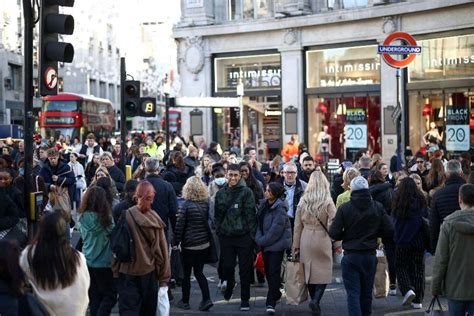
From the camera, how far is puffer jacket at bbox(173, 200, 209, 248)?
35.9ft

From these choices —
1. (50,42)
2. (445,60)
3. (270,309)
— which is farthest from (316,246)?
(445,60)

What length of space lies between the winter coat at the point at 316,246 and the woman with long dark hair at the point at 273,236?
336 mm

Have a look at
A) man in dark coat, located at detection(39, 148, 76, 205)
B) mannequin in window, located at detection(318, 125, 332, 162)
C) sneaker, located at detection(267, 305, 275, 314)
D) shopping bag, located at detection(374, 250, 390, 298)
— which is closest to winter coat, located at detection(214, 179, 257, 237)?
sneaker, located at detection(267, 305, 275, 314)

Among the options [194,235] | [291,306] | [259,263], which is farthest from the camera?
[259,263]

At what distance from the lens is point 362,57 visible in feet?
96.1

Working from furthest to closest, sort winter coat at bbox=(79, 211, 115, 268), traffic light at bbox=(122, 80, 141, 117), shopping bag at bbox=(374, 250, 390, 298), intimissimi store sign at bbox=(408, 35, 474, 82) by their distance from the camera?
1. intimissimi store sign at bbox=(408, 35, 474, 82)
2. traffic light at bbox=(122, 80, 141, 117)
3. shopping bag at bbox=(374, 250, 390, 298)
4. winter coat at bbox=(79, 211, 115, 268)

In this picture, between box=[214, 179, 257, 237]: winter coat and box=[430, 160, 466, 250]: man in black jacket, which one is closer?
box=[430, 160, 466, 250]: man in black jacket

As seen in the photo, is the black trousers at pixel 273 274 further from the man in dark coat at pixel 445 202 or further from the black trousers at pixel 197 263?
the man in dark coat at pixel 445 202

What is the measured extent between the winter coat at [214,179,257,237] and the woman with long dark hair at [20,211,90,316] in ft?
14.9

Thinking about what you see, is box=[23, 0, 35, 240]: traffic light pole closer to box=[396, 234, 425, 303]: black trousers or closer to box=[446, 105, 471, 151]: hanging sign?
box=[396, 234, 425, 303]: black trousers

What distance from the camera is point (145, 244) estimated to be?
852 cm

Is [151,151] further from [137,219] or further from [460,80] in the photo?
[137,219]

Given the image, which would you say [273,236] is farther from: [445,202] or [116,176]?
[116,176]

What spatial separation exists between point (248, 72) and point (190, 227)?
2215 centimetres
